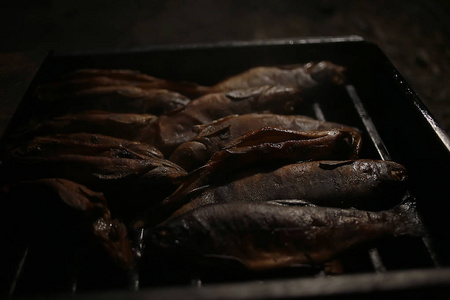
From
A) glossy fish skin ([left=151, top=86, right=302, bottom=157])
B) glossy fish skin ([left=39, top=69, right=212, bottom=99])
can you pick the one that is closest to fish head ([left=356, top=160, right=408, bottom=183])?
glossy fish skin ([left=151, top=86, right=302, bottom=157])

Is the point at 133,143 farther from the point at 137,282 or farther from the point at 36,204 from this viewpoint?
the point at 137,282

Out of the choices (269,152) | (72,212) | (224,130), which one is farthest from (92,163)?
(269,152)

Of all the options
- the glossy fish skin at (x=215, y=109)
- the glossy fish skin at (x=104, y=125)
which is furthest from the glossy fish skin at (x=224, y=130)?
the glossy fish skin at (x=104, y=125)

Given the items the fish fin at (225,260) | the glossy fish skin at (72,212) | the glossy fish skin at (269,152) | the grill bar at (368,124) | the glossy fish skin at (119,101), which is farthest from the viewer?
the glossy fish skin at (119,101)

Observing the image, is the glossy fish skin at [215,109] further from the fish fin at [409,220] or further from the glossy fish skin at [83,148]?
the fish fin at [409,220]

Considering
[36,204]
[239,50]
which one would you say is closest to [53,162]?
[36,204]

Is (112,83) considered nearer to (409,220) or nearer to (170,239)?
(170,239)
